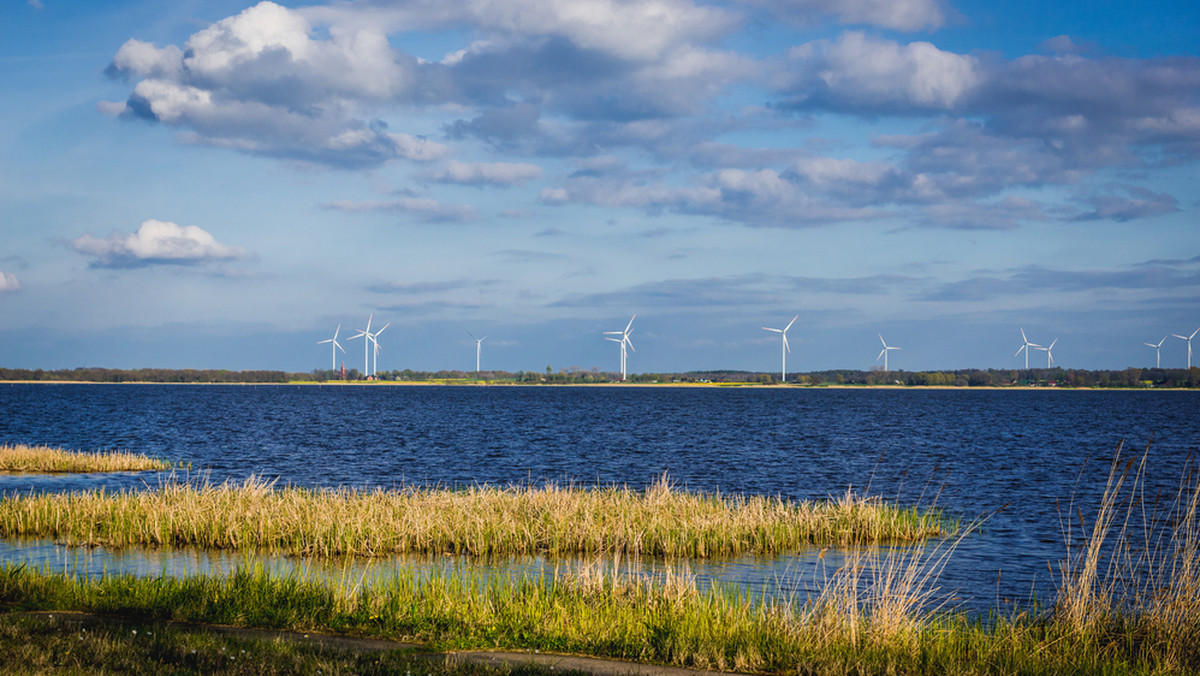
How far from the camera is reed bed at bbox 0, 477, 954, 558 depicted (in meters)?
28.5

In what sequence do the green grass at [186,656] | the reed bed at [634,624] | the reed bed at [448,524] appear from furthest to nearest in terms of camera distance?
the reed bed at [448,524], the reed bed at [634,624], the green grass at [186,656]

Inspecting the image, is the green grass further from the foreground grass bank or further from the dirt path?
the foreground grass bank

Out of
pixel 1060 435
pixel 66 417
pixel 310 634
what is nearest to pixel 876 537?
pixel 310 634

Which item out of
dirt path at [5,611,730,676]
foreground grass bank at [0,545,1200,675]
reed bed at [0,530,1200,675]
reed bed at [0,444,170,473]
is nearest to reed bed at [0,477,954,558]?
reed bed at [0,530,1200,675]

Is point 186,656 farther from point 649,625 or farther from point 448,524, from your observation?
point 448,524

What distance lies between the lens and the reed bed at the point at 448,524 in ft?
93.6

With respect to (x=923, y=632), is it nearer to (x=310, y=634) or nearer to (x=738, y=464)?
(x=310, y=634)

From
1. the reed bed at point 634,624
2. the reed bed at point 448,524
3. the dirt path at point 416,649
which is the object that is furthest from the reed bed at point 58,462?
the dirt path at point 416,649

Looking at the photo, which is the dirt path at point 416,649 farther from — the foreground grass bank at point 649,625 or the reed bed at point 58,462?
the reed bed at point 58,462

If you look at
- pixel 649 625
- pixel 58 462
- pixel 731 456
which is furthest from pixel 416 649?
pixel 731 456

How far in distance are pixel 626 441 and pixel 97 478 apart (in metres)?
46.8

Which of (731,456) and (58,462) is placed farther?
(731,456)

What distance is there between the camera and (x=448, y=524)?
1148 inches

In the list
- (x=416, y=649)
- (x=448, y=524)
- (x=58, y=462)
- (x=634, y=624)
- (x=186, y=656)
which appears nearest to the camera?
(x=186, y=656)
